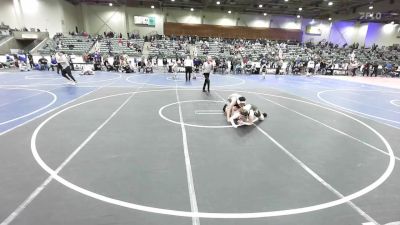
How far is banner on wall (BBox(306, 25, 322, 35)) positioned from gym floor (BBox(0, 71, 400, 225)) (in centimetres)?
4052

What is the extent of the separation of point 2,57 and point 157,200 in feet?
89.7

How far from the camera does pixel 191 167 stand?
181 inches

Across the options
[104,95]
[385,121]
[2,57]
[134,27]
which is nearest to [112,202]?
[104,95]

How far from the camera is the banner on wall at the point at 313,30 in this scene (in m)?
44.2

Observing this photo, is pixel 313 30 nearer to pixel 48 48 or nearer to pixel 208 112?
pixel 48 48

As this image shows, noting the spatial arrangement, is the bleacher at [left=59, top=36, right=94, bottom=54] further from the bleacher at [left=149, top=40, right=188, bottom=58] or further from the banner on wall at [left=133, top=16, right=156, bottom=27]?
the banner on wall at [left=133, top=16, right=156, bottom=27]

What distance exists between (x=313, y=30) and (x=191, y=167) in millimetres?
47436

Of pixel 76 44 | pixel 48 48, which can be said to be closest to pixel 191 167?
pixel 48 48

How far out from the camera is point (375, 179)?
4.36 m

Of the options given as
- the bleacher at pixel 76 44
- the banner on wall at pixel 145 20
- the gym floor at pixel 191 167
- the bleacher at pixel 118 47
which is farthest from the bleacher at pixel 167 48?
the gym floor at pixel 191 167

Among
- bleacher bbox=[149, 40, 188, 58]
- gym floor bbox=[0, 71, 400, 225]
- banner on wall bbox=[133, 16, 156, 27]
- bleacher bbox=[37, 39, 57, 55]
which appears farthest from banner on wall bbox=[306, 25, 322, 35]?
gym floor bbox=[0, 71, 400, 225]

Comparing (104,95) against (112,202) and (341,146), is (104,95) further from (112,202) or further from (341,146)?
(341,146)

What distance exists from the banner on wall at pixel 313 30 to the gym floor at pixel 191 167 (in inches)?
1595

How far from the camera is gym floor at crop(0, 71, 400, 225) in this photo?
3.36m
